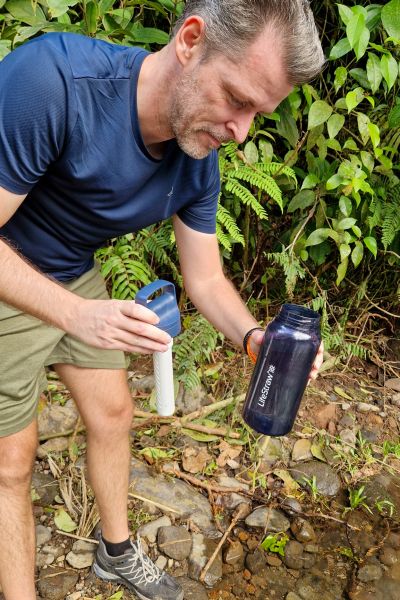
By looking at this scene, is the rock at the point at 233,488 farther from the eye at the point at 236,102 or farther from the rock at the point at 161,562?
the eye at the point at 236,102

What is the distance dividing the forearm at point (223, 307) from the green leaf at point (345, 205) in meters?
1.35

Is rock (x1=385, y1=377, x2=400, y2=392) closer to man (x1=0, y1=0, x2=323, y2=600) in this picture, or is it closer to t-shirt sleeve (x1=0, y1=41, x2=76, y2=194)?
man (x1=0, y1=0, x2=323, y2=600)

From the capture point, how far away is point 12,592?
2.18 m

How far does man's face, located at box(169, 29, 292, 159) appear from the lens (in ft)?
5.84

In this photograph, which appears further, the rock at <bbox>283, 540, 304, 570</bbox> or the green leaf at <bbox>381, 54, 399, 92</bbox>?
the green leaf at <bbox>381, 54, 399, 92</bbox>

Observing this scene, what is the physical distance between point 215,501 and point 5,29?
7.93 feet

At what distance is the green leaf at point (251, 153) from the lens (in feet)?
11.3

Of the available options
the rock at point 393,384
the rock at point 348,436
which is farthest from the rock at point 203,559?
the rock at point 393,384

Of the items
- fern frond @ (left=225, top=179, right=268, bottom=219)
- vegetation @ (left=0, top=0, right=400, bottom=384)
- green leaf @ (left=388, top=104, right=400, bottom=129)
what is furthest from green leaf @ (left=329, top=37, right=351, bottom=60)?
fern frond @ (left=225, top=179, right=268, bottom=219)

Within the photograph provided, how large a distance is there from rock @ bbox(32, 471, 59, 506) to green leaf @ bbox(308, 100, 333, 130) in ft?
7.31

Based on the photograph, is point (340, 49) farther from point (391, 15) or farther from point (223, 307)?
point (223, 307)

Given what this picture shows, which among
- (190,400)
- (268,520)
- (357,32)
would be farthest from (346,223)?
(268,520)

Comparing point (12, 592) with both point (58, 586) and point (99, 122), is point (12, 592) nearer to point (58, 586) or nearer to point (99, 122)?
point (58, 586)

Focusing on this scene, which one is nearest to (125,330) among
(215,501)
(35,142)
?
(35,142)
